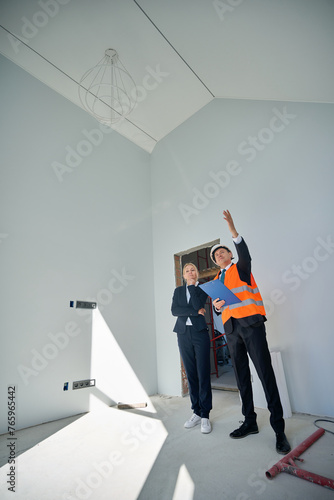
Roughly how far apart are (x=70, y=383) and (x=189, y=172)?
331 centimetres

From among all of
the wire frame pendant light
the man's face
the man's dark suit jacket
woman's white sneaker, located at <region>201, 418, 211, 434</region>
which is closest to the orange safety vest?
the man's face

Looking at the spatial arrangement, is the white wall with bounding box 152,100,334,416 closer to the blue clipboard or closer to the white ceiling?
the white ceiling

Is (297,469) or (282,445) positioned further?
(282,445)

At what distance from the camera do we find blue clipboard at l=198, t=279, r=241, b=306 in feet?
5.92

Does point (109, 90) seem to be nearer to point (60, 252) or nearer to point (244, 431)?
point (60, 252)

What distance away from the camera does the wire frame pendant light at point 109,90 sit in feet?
11.2

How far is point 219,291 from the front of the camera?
1.86 meters

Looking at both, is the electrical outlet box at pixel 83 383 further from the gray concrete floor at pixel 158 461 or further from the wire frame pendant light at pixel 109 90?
the wire frame pendant light at pixel 109 90

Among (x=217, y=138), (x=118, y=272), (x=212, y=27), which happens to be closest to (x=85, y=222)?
(x=118, y=272)

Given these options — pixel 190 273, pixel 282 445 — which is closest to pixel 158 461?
pixel 282 445

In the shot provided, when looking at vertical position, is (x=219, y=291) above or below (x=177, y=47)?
below

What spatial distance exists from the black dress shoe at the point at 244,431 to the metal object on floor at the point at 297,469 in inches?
14.7

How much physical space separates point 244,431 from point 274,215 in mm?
2083

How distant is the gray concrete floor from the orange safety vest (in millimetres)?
865
